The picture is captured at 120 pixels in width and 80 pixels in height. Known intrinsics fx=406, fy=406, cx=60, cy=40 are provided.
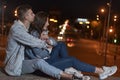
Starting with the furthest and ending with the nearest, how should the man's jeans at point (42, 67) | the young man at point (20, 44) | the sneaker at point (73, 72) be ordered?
the young man at point (20, 44) < the sneaker at point (73, 72) < the man's jeans at point (42, 67)

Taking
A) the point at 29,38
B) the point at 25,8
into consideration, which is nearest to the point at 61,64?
the point at 29,38

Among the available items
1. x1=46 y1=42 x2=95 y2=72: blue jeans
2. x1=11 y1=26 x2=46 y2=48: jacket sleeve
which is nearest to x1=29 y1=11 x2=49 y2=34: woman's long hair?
x1=11 y1=26 x2=46 y2=48: jacket sleeve

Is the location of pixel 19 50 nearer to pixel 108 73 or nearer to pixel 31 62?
pixel 31 62

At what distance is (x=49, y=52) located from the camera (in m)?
7.11

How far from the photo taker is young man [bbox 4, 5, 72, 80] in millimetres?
6777

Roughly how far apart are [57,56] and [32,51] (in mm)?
457

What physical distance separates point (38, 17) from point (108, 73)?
1.55m

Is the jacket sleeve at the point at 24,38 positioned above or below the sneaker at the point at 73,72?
above

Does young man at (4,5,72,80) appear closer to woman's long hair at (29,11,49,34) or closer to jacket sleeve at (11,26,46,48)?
jacket sleeve at (11,26,46,48)

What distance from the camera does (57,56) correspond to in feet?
23.3

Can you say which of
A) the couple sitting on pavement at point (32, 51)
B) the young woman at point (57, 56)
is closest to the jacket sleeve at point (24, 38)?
the couple sitting on pavement at point (32, 51)

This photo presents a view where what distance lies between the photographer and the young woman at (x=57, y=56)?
22.6 ft

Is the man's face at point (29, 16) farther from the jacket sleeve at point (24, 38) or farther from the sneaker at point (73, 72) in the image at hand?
the sneaker at point (73, 72)

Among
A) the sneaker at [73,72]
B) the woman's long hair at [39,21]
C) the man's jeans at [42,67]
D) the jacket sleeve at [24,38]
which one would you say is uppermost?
the woman's long hair at [39,21]
